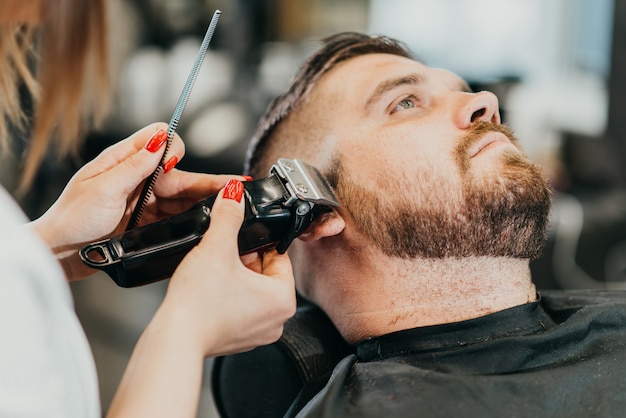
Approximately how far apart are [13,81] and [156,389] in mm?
917

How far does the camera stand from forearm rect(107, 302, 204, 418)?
85cm

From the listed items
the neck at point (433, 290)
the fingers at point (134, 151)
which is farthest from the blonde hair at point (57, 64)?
the neck at point (433, 290)

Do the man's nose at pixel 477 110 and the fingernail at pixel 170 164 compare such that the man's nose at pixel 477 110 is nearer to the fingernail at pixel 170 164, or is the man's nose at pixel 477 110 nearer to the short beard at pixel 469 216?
the short beard at pixel 469 216

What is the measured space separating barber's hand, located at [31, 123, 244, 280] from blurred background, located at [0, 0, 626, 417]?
5.16 ft

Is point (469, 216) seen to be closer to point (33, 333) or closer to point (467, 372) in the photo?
point (467, 372)

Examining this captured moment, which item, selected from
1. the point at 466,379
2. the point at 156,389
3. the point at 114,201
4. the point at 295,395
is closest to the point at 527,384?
the point at 466,379

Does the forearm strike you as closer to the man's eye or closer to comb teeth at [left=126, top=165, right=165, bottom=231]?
comb teeth at [left=126, top=165, right=165, bottom=231]

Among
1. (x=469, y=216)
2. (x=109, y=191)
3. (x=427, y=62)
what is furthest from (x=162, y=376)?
(x=427, y=62)

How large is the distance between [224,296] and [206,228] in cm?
15

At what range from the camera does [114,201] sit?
1161 mm

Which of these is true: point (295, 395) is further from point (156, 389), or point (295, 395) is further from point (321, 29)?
point (321, 29)

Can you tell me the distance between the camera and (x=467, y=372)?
1179 millimetres

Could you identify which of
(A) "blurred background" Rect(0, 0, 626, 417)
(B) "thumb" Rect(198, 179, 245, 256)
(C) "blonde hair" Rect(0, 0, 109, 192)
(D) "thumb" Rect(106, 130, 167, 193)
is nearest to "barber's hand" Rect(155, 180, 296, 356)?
(B) "thumb" Rect(198, 179, 245, 256)

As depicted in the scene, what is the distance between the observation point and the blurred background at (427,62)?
3119 millimetres
